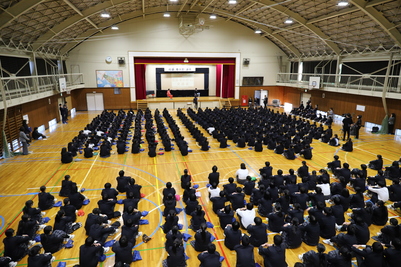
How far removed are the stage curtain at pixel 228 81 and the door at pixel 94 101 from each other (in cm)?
1630

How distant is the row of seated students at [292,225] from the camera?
595 centimetres

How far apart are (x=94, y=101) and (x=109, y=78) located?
11.2 feet

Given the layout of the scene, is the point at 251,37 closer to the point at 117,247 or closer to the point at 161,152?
the point at 161,152

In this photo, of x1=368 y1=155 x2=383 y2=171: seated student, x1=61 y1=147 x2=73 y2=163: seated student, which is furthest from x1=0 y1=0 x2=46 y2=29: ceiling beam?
x1=368 y1=155 x2=383 y2=171: seated student

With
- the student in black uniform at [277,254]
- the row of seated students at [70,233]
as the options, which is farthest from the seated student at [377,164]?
the row of seated students at [70,233]

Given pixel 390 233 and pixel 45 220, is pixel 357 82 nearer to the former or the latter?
pixel 390 233

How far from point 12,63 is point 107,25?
43.5 ft

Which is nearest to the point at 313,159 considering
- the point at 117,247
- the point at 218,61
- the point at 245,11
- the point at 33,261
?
the point at 117,247

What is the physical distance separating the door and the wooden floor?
13.3 meters

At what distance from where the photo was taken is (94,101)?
3209 cm

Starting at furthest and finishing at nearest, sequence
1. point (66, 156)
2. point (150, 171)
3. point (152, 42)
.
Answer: point (152, 42), point (66, 156), point (150, 171)

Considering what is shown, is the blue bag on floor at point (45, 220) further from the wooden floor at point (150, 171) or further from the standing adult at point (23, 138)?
the standing adult at point (23, 138)

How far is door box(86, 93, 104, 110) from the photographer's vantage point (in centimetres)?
3185


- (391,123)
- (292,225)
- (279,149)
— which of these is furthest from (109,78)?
(292,225)
